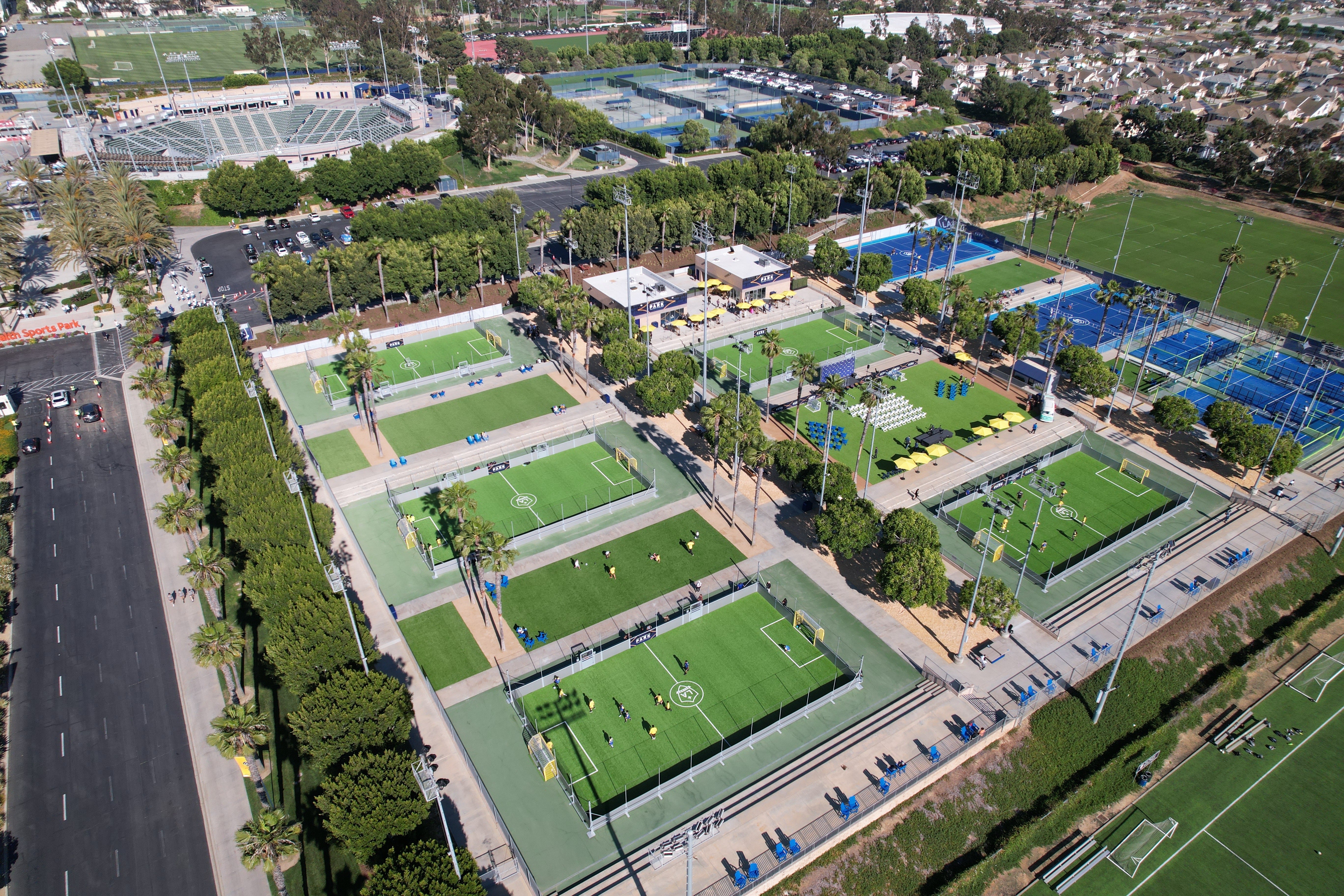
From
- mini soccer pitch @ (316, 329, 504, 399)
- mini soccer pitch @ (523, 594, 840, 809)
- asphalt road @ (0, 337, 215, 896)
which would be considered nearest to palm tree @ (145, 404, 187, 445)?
asphalt road @ (0, 337, 215, 896)

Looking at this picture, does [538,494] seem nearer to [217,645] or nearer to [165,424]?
[217,645]

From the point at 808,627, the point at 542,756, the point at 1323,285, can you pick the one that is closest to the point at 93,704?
the point at 542,756

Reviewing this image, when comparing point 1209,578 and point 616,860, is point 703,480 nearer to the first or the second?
point 616,860

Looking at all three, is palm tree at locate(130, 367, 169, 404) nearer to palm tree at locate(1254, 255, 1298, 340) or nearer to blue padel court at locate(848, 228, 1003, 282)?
blue padel court at locate(848, 228, 1003, 282)

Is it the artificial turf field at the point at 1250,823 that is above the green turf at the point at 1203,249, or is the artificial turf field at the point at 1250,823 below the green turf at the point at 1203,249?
below

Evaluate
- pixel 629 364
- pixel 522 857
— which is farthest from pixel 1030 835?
pixel 629 364

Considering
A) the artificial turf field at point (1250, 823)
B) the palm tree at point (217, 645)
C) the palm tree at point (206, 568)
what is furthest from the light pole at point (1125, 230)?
the palm tree at point (217, 645)

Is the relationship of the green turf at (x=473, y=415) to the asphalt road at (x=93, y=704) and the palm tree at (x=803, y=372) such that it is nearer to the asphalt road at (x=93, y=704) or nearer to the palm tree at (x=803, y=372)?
the asphalt road at (x=93, y=704)
